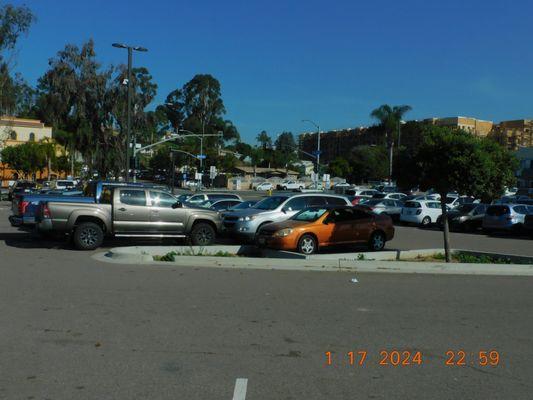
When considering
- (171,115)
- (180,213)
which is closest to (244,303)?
(180,213)

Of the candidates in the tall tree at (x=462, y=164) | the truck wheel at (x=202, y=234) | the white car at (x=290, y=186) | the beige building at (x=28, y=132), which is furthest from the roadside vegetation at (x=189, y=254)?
the beige building at (x=28, y=132)

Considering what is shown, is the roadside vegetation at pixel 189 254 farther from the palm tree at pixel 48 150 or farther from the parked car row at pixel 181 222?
the palm tree at pixel 48 150

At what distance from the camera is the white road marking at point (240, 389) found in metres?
5.08

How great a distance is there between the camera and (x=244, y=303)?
9.16 metres

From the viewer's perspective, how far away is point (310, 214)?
A: 1684 centimetres

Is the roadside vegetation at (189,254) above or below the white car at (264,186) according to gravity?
below

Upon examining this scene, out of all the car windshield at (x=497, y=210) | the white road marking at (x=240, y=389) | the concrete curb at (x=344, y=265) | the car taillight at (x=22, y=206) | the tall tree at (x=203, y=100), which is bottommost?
the white road marking at (x=240, y=389)

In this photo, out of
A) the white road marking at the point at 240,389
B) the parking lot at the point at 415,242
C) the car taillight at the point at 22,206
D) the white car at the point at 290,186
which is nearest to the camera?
the white road marking at the point at 240,389

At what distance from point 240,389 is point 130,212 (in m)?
12.3

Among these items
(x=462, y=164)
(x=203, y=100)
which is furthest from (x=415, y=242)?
(x=203, y=100)

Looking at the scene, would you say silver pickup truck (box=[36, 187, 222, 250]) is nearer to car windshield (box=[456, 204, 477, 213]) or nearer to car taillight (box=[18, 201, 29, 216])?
car taillight (box=[18, 201, 29, 216])

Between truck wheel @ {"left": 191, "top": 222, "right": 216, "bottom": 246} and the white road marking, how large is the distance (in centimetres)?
1223

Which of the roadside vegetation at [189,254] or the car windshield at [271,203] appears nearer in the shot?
the roadside vegetation at [189,254]
